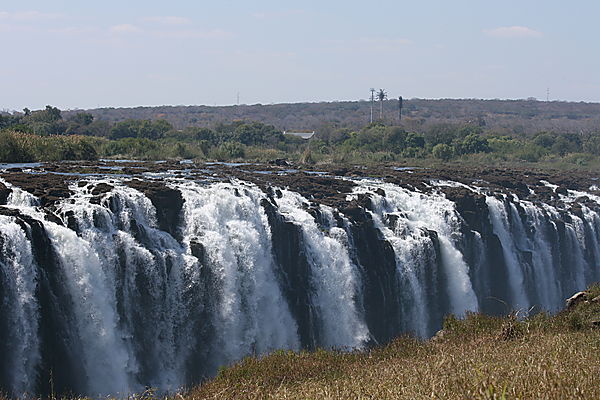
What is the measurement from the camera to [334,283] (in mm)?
30906

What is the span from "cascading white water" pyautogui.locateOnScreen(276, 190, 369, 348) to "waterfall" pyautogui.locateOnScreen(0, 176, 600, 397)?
0.04 metres

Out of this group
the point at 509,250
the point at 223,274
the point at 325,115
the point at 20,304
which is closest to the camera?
the point at 20,304

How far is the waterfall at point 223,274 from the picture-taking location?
2236 cm

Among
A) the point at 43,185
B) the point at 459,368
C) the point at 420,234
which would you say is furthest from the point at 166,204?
the point at 459,368

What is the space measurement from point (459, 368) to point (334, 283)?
1839 centimetres

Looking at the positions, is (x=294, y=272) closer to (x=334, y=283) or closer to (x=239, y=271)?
(x=334, y=283)

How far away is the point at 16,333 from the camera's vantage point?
69.6 ft

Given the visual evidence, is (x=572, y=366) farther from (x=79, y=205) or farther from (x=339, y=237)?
(x=339, y=237)

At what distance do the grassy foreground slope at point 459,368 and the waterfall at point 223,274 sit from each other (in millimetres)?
4709

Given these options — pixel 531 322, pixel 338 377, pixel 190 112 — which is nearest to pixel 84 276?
pixel 338 377

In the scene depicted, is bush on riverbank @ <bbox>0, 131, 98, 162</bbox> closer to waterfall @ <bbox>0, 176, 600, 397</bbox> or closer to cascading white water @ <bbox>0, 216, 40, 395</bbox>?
waterfall @ <bbox>0, 176, 600, 397</bbox>

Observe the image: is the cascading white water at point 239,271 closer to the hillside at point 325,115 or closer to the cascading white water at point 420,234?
the cascading white water at point 420,234

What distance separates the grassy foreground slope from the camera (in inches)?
388

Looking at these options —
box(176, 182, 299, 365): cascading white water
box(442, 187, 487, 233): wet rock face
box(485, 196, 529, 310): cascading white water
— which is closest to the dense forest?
box(176, 182, 299, 365): cascading white water
